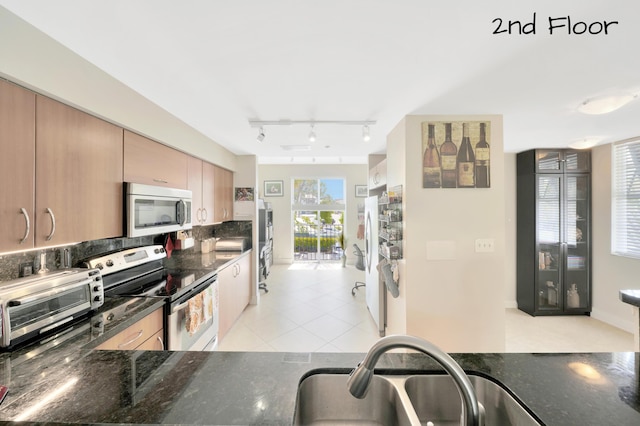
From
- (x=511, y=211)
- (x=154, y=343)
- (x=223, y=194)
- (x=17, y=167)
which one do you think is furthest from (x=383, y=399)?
(x=511, y=211)

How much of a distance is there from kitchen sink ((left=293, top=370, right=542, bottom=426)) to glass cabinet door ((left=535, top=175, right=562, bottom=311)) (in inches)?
135

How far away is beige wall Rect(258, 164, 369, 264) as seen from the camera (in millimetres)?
6105

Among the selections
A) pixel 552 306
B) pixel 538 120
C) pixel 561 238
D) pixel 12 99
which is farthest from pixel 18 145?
Result: pixel 552 306

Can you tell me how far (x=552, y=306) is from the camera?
3227mm

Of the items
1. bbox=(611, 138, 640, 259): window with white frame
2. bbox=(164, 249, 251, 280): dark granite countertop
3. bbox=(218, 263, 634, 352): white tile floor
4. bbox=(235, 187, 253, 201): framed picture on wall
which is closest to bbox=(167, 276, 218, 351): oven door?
bbox=(164, 249, 251, 280): dark granite countertop

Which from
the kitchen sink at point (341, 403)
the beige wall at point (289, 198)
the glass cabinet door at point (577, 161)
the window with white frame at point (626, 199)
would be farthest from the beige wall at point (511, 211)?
the kitchen sink at point (341, 403)

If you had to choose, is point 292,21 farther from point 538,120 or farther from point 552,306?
point 552,306

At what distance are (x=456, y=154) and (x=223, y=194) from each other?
2.90 meters

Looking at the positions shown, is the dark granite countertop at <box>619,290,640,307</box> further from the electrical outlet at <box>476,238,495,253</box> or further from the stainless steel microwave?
the stainless steel microwave

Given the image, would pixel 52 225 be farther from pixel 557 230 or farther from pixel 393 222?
pixel 557 230

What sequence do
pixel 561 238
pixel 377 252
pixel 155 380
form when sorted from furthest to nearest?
1. pixel 561 238
2. pixel 377 252
3. pixel 155 380

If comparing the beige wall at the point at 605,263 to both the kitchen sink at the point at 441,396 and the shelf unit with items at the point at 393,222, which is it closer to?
the shelf unit with items at the point at 393,222

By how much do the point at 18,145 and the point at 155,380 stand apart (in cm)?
127

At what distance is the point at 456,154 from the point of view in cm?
203
